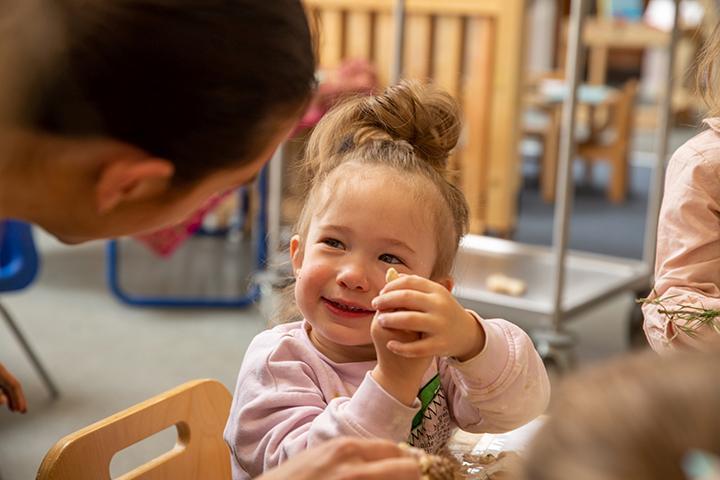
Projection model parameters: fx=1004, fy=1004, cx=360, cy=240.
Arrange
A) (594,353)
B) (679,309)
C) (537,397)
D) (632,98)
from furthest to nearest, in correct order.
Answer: (632,98), (594,353), (679,309), (537,397)

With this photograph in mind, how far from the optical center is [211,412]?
1.14 meters

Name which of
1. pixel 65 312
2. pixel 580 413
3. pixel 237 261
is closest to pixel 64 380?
pixel 65 312

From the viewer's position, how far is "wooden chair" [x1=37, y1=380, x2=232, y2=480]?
989 millimetres

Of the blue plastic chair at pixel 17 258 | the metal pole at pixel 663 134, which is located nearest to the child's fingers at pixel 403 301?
the blue plastic chair at pixel 17 258

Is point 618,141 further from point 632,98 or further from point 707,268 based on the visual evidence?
point 707,268

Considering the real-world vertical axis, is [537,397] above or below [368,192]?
below

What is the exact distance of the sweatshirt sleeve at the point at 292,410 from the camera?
0.85 m

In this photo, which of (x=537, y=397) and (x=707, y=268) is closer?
(x=537, y=397)

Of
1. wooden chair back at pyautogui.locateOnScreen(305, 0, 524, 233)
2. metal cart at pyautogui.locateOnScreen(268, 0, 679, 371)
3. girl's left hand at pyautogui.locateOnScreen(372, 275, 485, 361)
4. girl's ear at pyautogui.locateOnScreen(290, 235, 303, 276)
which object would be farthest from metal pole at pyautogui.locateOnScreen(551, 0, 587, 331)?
girl's left hand at pyautogui.locateOnScreen(372, 275, 485, 361)

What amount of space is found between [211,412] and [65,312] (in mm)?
1951

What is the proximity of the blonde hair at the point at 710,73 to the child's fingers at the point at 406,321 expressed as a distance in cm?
59

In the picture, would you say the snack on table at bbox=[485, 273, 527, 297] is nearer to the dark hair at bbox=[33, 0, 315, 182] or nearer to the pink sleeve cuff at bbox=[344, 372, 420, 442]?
the pink sleeve cuff at bbox=[344, 372, 420, 442]

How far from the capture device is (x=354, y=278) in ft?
3.19

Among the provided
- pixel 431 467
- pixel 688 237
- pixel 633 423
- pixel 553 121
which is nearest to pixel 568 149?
pixel 688 237
